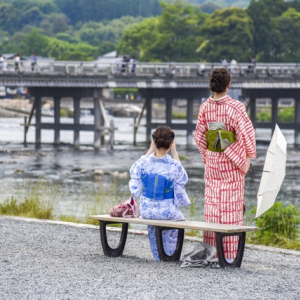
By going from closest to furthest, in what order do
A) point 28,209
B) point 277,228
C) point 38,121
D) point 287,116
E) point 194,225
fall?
point 194,225 < point 277,228 < point 28,209 < point 38,121 < point 287,116

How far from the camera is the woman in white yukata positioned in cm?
847

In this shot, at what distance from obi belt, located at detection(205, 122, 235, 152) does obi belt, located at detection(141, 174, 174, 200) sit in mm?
499

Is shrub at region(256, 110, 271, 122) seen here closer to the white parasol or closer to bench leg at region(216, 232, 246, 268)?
the white parasol

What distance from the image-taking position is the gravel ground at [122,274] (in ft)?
22.4

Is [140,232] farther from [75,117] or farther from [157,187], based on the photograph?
[75,117]

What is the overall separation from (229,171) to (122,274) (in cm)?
142

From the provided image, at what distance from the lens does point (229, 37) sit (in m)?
87.1

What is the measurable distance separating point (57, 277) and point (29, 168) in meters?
27.1

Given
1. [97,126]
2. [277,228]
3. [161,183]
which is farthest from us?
[97,126]

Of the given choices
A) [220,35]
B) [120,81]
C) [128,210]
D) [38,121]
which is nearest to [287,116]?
[220,35]

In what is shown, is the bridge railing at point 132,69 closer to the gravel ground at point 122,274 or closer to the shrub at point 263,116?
the shrub at point 263,116

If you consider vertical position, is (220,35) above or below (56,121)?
above

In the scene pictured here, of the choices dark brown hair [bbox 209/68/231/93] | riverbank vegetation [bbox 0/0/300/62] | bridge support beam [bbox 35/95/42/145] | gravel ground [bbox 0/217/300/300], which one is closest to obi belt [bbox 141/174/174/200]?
gravel ground [bbox 0/217/300/300]

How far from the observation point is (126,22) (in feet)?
624
